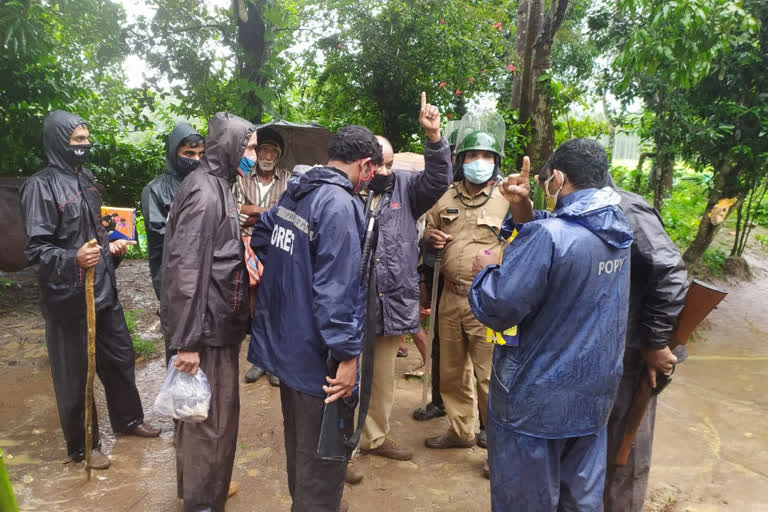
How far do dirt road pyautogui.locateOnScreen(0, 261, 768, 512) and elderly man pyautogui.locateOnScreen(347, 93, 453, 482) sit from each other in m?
0.42

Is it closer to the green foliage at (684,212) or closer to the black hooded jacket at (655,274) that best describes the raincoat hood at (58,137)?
the black hooded jacket at (655,274)

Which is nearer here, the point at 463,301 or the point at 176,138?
the point at 463,301

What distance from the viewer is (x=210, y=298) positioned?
2625 millimetres

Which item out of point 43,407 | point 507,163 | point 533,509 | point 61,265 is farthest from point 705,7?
point 43,407

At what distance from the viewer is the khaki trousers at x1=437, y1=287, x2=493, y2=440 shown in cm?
349

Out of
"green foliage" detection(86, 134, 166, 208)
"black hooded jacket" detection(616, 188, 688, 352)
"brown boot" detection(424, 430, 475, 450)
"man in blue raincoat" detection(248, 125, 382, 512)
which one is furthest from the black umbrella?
"black hooded jacket" detection(616, 188, 688, 352)

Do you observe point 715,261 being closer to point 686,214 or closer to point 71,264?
point 686,214

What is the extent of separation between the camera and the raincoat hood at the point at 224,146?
109 inches

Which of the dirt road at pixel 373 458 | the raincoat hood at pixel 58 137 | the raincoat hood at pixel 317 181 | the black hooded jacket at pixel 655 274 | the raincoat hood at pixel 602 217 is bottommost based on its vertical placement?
the dirt road at pixel 373 458

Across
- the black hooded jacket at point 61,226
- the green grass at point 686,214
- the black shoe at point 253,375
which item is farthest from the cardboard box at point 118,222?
the green grass at point 686,214

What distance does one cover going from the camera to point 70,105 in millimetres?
6465

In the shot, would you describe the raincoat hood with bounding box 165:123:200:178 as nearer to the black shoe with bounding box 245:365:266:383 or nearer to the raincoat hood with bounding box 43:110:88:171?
the raincoat hood with bounding box 43:110:88:171

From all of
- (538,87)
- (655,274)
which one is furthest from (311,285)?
(538,87)

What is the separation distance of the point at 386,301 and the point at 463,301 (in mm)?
531
